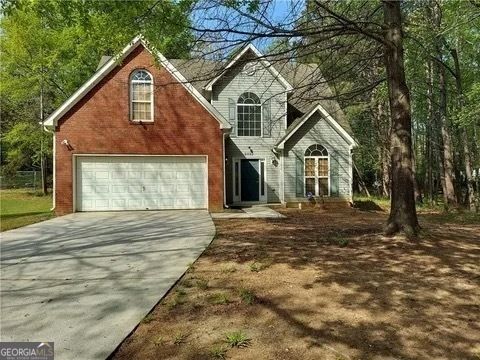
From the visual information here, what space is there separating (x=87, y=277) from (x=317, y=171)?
47.4 ft

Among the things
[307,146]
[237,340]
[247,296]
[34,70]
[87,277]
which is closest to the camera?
[237,340]

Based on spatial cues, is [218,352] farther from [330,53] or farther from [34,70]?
[34,70]

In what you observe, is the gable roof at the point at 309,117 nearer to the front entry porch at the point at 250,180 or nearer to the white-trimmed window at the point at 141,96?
the front entry porch at the point at 250,180

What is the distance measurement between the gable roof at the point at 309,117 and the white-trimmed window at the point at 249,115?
1407 millimetres

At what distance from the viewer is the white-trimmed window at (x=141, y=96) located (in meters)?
16.6

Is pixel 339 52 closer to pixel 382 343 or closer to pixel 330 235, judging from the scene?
pixel 330 235

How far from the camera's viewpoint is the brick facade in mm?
16109

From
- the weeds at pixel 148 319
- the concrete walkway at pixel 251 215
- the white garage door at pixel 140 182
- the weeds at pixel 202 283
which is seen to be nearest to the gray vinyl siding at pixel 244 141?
the white garage door at pixel 140 182

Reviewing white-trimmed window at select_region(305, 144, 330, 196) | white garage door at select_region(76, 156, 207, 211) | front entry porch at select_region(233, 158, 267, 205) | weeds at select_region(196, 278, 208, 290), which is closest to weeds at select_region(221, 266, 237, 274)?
weeds at select_region(196, 278, 208, 290)

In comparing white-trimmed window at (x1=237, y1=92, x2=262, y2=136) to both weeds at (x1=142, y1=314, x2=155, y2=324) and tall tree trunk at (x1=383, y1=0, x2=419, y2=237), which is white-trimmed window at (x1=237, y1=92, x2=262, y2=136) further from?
weeds at (x1=142, y1=314, x2=155, y2=324)

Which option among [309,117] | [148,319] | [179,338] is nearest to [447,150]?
[309,117]

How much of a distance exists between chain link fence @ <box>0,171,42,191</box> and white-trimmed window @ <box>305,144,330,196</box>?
23.5 m

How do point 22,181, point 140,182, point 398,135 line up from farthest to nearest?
point 22,181
point 140,182
point 398,135

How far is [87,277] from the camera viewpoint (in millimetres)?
6527
